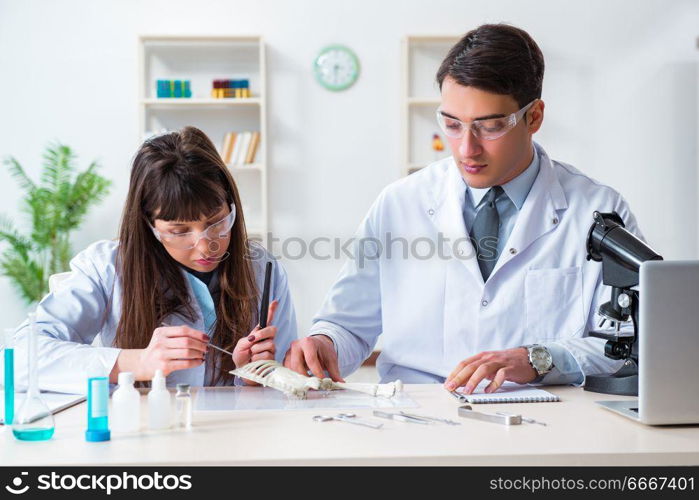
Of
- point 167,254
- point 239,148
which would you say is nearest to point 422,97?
point 239,148

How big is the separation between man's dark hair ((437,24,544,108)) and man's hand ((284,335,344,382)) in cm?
77

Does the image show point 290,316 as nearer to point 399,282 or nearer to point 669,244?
point 399,282

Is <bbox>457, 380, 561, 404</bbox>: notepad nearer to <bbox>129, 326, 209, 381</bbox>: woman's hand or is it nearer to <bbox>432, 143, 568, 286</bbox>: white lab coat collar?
<bbox>432, 143, 568, 286</bbox>: white lab coat collar

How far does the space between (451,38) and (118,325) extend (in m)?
3.64

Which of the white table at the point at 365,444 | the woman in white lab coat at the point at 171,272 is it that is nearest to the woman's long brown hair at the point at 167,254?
the woman in white lab coat at the point at 171,272

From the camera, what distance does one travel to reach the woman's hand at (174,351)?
1703 millimetres

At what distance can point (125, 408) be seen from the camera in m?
1.35

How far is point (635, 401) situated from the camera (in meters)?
1.61

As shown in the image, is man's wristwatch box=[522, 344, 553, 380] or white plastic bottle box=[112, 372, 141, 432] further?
man's wristwatch box=[522, 344, 553, 380]

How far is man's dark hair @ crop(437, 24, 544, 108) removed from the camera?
2.06m

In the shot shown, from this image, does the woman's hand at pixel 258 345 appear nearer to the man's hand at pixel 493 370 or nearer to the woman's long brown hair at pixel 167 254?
the woman's long brown hair at pixel 167 254

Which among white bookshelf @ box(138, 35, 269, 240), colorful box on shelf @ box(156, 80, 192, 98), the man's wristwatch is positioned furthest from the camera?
white bookshelf @ box(138, 35, 269, 240)

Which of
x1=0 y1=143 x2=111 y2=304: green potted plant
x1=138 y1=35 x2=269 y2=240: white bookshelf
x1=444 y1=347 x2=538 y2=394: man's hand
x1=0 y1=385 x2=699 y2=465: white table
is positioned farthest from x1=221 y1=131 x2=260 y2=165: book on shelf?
x1=0 y1=385 x2=699 y2=465: white table

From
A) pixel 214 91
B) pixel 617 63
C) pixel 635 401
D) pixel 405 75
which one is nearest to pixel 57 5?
pixel 214 91
